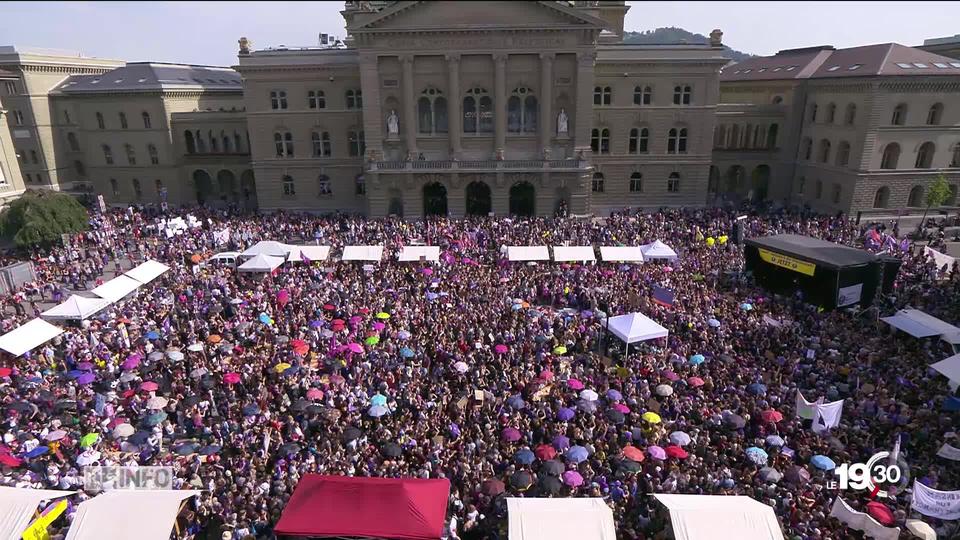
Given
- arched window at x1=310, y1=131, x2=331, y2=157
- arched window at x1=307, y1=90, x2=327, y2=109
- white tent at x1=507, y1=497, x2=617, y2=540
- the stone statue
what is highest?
arched window at x1=307, y1=90, x2=327, y2=109

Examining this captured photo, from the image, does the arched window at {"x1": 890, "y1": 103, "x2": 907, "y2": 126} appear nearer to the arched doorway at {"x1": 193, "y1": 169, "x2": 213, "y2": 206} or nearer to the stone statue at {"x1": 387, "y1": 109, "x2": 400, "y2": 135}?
the stone statue at {"x1": 387, "y1": 109, "x2": 400, "y2": 135}

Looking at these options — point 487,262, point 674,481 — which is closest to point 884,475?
point 674,481

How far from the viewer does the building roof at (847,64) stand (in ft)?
143

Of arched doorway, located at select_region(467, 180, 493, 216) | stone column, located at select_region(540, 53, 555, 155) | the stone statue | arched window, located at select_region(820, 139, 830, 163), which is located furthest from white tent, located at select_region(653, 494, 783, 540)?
arched window, located at select_region(820, 139, 830, 163)

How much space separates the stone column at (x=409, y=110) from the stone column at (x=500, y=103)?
622 cm

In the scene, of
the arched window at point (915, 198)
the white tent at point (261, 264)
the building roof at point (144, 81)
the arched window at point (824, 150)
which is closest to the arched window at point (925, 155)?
the arched window at point (915, 198)

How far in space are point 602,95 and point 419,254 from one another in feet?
79.9

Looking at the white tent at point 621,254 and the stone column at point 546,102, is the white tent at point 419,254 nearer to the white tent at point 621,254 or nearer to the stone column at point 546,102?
the white tent at point 621,254

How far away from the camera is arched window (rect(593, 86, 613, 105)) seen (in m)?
48.7

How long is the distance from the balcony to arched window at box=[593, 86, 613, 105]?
6750mm

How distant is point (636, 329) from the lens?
23.7 m

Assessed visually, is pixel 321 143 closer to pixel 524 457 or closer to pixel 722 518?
pixel 524 457

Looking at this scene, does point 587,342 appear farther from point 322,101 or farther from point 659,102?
point 322,101

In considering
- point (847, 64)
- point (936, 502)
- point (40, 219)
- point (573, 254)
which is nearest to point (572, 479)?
point (936, 502)
